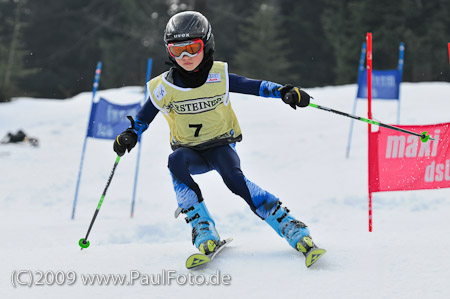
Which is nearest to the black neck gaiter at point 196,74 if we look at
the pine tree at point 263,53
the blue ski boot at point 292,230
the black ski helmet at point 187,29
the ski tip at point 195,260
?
the black ski helmet at point 187,29

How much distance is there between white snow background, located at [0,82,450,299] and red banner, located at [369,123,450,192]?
0.39 m

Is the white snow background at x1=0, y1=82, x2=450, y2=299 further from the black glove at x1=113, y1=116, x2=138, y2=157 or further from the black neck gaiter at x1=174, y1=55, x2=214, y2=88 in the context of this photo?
the black neck gaiter at x1=174, y1=55, x2=214, y2=88

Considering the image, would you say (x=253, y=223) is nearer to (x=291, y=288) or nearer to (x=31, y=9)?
Result: (x=291, y=288)

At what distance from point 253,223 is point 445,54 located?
18318 mm

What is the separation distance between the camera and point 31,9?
32.7 m

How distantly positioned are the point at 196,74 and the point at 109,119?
3.50 metres

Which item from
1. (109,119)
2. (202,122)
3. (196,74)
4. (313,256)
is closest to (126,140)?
(202,122)

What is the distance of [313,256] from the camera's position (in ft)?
9.71

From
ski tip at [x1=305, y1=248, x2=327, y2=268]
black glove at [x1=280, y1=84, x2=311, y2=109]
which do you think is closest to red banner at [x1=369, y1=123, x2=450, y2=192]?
black glove at [x1=280, y1=84, x2=311, y2=109]

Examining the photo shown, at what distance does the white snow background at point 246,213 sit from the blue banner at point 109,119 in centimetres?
113

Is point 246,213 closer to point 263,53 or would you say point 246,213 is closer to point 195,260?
point 195,260

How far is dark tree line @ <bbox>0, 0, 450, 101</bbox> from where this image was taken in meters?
22.3

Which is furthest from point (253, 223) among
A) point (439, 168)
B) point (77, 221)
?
point (439, 168)

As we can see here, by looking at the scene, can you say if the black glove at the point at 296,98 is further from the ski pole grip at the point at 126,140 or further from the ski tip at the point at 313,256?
the ski pole grip at the point at 126,140
